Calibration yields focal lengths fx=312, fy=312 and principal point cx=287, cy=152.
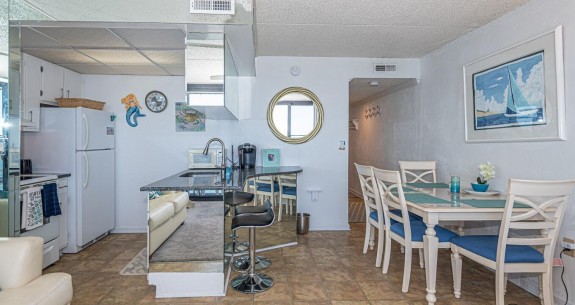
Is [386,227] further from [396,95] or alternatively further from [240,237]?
[396,95]

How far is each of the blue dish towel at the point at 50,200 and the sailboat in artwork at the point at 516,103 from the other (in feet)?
14.0

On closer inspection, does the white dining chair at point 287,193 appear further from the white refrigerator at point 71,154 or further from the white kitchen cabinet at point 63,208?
the white kitchen cabinet at point 63,208

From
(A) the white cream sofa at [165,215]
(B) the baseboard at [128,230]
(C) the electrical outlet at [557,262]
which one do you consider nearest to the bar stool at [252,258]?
(A) the white cream sofa at [165,215]

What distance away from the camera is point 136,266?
3023 mm

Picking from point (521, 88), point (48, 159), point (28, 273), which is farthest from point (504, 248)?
point (48, 159)

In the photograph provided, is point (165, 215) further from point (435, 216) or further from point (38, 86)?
point (38, 86)

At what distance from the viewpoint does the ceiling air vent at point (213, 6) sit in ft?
8.08

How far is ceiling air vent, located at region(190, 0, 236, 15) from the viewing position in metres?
2.46

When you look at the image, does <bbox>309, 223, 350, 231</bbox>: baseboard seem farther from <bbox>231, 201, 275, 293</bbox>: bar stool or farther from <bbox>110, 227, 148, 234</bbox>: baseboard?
<bbox>110, 227, 148, 234</bbox>: baseboard

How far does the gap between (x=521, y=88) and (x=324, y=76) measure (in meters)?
2.25

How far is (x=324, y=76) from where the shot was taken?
4227 millimetres

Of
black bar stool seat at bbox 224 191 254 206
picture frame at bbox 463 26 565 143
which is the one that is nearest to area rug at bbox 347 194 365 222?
picture frame at bbox 463 26 565 143

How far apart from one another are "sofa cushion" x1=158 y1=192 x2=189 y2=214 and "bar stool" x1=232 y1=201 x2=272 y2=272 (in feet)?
1.66

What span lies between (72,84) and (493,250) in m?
4.84
